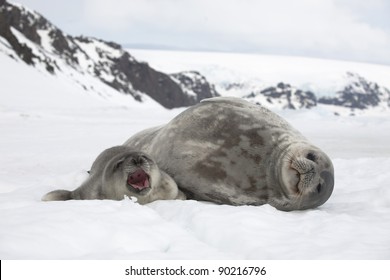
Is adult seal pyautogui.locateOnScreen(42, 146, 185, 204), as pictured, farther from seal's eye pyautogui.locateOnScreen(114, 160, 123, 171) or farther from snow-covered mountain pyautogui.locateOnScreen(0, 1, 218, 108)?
snow-covered mountain pyautogui.locateOnScreen(0, 1, 218, 108)

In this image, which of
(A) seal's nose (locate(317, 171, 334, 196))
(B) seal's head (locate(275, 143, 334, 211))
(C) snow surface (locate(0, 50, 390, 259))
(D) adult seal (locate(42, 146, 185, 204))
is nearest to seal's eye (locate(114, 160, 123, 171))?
(D) adult seal (locate(42, 146, 185, 204))

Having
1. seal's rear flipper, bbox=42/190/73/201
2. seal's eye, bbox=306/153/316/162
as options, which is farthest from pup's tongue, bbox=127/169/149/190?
seal's eye, bbox=306/153/316/162

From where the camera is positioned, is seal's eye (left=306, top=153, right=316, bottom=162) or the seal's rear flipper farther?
the seal's rear flipper

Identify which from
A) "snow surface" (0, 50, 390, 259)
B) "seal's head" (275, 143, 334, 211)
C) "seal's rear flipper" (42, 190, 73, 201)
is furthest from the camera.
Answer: "seal's rear flipper" (42, 190, 73, 201)

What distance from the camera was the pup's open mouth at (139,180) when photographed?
409 cm

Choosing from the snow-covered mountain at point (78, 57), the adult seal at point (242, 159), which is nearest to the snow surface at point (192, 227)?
the adult seal at point (242, 159)

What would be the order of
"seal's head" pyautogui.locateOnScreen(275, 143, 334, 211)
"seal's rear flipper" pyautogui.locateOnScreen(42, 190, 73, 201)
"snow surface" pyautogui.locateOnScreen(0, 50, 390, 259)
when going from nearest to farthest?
"snow surface" pyautogui.locateOnScreen(0, 50, 390, 259)
"seal's head" pyautogui.locateOnScreen(275, 143, 334, 211)
"seal's rear flipper" pyautogui.locateOnScreen(42, 190, 73, 201)

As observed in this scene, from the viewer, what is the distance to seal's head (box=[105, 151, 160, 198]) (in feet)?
13.3

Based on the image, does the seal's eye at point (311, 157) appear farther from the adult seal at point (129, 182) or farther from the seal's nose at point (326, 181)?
the adult seal at point (129, 182)

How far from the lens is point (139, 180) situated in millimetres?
4156

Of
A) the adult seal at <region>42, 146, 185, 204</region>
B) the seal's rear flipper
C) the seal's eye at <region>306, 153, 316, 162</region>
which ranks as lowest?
the seal's rear flipper

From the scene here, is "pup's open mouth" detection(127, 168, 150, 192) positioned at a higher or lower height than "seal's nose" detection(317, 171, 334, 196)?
lower

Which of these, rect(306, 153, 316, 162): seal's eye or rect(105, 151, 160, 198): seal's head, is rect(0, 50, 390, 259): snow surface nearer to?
rect(105, 151, 160, 198): seal's head

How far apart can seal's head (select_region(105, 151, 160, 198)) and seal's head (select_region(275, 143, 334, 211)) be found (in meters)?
1.03
